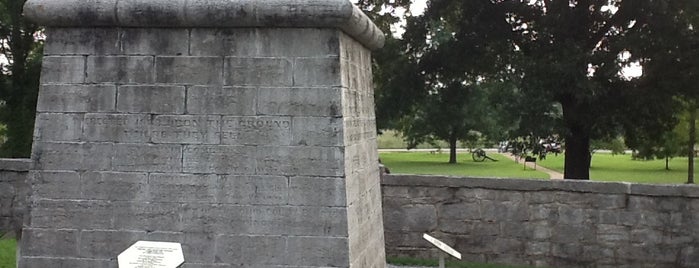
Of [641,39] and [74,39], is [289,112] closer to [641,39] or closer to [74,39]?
[74,39]

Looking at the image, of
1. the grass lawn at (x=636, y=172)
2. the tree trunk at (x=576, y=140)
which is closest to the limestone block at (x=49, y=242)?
the tree trunk at (x=576, y=140)

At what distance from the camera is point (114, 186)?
18.0 ft

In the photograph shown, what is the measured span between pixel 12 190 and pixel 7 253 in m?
1.66

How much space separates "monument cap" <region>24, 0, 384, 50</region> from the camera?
17.1 ft

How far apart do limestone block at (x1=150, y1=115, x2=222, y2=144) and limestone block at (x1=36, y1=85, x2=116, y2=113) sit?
1.34ft

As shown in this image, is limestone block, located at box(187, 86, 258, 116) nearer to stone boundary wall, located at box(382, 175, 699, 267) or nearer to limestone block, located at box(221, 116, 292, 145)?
limestone block, located at box(221, 116, 292, 145)

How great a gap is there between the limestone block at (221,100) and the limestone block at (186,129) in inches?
2.7

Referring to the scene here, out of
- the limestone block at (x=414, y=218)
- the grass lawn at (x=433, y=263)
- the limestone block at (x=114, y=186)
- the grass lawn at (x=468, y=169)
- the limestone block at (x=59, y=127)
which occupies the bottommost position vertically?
the grass lawn at (x=433, y=263)

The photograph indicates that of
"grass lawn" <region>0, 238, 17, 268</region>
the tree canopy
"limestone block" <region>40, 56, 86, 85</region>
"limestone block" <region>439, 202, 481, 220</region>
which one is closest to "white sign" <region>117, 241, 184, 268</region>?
"limestone block" <region>40, 56, 86, 85</region>

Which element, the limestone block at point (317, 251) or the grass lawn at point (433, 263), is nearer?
the limestone block at point (317, 251)

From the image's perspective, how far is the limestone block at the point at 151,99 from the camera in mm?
5434

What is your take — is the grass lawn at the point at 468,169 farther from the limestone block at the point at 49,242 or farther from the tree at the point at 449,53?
the limestone block at the point at 49,242

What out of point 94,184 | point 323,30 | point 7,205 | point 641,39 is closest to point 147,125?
point 94,184

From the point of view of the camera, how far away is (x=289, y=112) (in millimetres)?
5316
